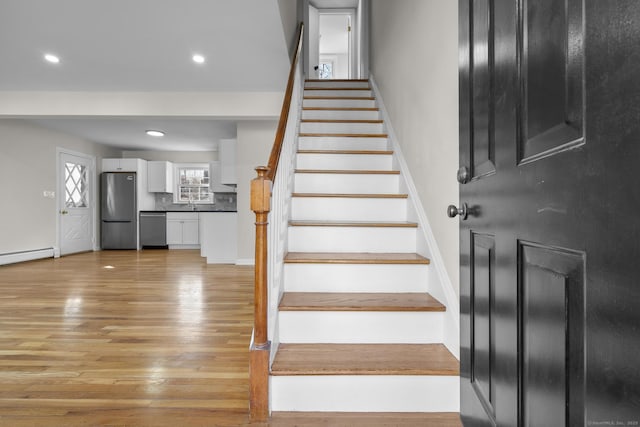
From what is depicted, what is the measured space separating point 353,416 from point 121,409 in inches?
42.2

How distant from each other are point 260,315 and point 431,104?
5.00ft

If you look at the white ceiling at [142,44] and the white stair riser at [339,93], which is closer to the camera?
the white ceiling at [142,44]

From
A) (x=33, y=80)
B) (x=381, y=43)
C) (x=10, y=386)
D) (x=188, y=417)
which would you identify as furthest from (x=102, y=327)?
(x=381, y=43)

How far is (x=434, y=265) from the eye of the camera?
1.97 meters

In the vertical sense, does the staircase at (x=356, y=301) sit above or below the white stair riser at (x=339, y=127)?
below

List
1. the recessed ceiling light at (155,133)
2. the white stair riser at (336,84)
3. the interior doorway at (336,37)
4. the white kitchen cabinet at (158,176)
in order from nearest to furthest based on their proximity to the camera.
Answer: the white stair riser at (336,84), the interior doorway at (336,37), the recessed ceiling light at (155,133), the white kitchen cabinet at (158,176)

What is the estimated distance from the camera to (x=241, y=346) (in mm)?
2363

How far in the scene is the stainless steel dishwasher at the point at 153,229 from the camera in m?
8.29

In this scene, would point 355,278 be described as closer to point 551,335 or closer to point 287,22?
point 551,335

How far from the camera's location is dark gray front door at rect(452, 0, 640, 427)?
48 cm

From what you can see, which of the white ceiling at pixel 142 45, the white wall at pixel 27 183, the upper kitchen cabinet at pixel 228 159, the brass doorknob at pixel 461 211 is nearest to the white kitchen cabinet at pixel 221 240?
the upper kitchen cabinet at pixel 228 159

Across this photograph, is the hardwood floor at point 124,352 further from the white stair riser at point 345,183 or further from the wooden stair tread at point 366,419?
the white stair riser at point 345,183

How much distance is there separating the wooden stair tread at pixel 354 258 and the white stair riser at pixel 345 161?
1076 mm

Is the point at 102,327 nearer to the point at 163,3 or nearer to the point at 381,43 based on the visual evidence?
the point at 163,3
